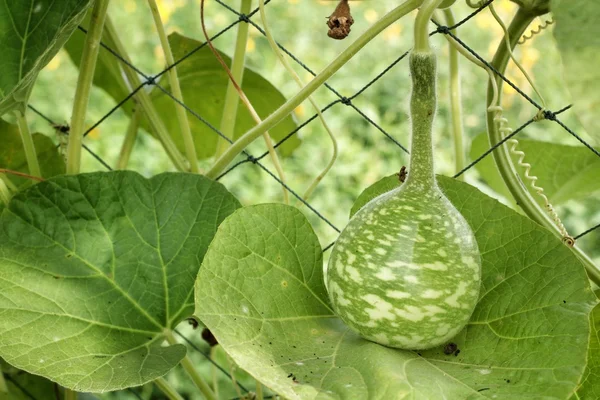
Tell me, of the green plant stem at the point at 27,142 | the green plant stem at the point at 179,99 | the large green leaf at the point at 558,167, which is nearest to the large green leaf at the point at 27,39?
the green plant stem at the point at 27,142

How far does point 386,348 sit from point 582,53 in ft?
1.01

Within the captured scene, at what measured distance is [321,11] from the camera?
320cm

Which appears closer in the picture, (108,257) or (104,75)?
(108,257)

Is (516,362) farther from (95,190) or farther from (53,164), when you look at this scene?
(53,164)

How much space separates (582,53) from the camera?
51 cm

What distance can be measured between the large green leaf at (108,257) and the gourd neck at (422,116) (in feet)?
0.94

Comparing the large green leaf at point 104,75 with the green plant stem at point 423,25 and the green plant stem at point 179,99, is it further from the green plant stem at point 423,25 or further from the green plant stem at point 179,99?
the green plant stem at point 423,25

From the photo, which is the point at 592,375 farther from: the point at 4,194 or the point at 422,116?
the point at 4,194

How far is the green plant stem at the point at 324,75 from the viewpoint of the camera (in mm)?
668

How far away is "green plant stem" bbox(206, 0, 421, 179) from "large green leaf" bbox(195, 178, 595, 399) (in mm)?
100

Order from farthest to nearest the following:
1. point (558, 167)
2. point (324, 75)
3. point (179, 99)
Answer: point (558, 167)
point (179, 99)
point (324, 75)

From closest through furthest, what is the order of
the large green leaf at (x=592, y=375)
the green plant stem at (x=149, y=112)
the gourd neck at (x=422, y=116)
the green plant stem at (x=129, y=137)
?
1. the gourd neck at (x=422, y=116)
2. the large green leaf at (x=592, y=375)
3. the green plant stem at (x=149, y=112)
4. the green plant stem at (x=129, y=137)

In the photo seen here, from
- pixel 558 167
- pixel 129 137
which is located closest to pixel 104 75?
pixel 129 137

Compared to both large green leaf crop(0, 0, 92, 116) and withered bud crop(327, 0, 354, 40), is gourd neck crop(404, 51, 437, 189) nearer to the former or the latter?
withered bud crop(327, 0, 354, 40)
